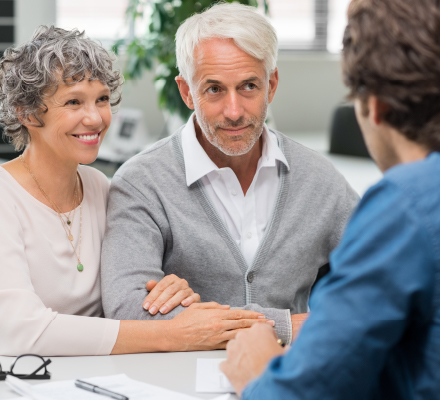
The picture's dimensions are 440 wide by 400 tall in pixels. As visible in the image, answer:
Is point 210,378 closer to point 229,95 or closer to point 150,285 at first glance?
point 150,285

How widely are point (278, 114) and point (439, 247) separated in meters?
4.52

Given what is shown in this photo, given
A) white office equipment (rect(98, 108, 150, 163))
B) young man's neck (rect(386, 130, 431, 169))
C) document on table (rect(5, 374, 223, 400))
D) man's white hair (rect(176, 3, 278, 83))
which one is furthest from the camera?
white office equipment (rect(98, 108, 150, 163))

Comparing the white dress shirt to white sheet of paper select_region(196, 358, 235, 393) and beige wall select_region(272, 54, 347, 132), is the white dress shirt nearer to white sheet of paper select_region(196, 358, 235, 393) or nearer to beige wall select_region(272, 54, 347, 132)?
white sheet of paper select_region(196, 358, 235, 393)

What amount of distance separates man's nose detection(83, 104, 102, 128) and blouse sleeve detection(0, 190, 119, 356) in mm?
429

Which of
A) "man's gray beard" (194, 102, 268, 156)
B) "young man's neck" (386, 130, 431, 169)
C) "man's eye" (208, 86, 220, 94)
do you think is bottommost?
"man's gray beard" (194, 102, 268, 156)

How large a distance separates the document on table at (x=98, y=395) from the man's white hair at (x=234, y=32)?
945 millimetres

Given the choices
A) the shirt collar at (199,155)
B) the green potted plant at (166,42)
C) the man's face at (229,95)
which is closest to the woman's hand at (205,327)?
the shirt collar at (199,155)

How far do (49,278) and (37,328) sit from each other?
219 millimetres

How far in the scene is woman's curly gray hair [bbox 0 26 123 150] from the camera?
1.52 meters

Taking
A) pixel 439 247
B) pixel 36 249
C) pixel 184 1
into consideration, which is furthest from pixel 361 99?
pixel 184 1

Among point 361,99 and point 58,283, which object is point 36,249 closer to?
point 58,283

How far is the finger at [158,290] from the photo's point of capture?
1.45 meters

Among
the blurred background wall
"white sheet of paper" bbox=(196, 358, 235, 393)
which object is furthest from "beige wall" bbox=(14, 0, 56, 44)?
"white sheet of paper" bbox=(196, 358, 235, 393)

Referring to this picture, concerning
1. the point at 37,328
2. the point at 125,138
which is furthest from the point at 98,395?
the point at 125,138
